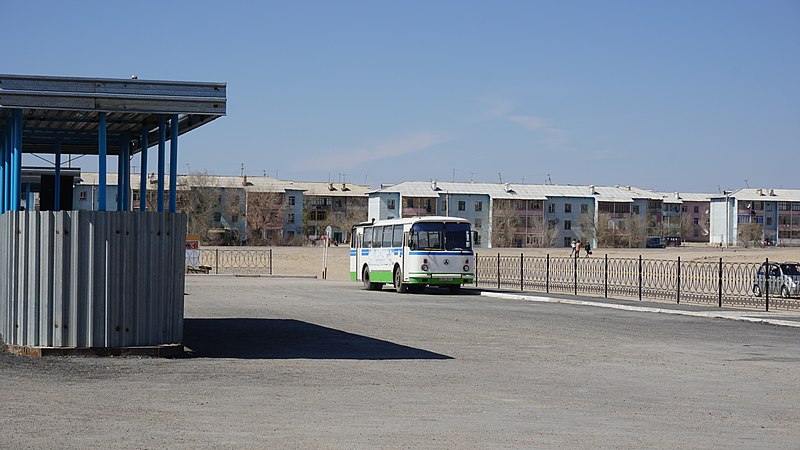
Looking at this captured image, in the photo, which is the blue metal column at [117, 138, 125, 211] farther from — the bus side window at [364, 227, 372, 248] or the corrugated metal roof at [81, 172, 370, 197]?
the corrugated metal roof at [81, 172, 370, 197]

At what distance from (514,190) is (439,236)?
110006 millimetres

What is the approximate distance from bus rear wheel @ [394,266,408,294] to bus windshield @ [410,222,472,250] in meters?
1.28

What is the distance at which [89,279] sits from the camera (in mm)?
14188

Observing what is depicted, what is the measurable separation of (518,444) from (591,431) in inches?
41.2

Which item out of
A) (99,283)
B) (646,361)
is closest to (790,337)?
(646,361)

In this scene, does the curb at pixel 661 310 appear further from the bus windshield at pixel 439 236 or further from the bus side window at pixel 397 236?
the bus side window at pixel 397 236

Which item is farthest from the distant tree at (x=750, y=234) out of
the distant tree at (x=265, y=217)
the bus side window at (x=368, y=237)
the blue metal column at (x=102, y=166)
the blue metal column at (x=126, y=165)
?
the blue metal column at (x=102, y=166)

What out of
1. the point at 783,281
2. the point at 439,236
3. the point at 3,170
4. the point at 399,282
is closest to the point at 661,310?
the point at 783,281

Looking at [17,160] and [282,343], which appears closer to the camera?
[17,160]

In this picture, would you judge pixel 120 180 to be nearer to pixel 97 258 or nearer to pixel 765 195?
pixel 97 258

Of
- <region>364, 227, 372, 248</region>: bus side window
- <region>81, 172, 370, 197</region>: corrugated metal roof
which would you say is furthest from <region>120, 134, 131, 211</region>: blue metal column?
<region>81, 172, 370, 197</region>: corrugated metal roof

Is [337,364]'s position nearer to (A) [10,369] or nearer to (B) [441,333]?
(A) [10,369]

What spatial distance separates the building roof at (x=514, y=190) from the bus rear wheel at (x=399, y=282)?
10316cm

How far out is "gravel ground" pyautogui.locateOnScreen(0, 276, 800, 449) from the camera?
9.20 meters
